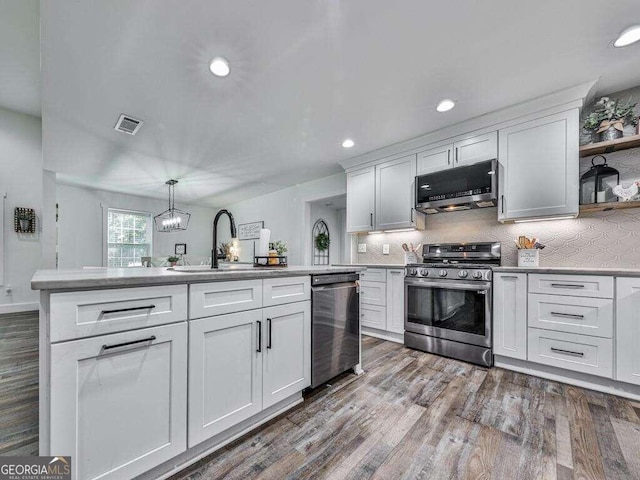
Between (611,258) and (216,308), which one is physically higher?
(611,258)

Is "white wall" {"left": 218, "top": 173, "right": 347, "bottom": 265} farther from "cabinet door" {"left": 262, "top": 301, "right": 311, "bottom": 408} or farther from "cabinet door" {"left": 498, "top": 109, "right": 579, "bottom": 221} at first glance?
"cabinet door" {"left": 262, "top": 301, "right": 311, "bottom": 408}

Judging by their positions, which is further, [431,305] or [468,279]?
[431,305]

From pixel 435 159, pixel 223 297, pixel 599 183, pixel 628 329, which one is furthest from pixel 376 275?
pixel 223 297

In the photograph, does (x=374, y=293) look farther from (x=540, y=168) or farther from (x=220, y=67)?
(x=220, y=67)

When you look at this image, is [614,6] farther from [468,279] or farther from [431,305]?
[431,305]

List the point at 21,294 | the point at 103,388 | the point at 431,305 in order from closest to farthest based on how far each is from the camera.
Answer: the point at 103,388, the point at 431,305, the point at 21,294

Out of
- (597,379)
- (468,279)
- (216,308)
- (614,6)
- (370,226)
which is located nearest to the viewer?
(216,308)

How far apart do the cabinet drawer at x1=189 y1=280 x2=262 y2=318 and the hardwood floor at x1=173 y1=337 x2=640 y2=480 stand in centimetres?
75

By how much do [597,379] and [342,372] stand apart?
6.60ft

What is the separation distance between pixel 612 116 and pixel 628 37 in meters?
0.79

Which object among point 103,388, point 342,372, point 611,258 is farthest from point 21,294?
point 611,258

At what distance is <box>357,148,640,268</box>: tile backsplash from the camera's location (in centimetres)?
231

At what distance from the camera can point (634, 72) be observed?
84.2 inches

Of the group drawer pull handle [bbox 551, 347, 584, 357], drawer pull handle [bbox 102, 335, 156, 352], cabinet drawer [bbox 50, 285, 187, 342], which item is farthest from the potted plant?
drawer pull handle [bbox 102, 335, 156, 352]
